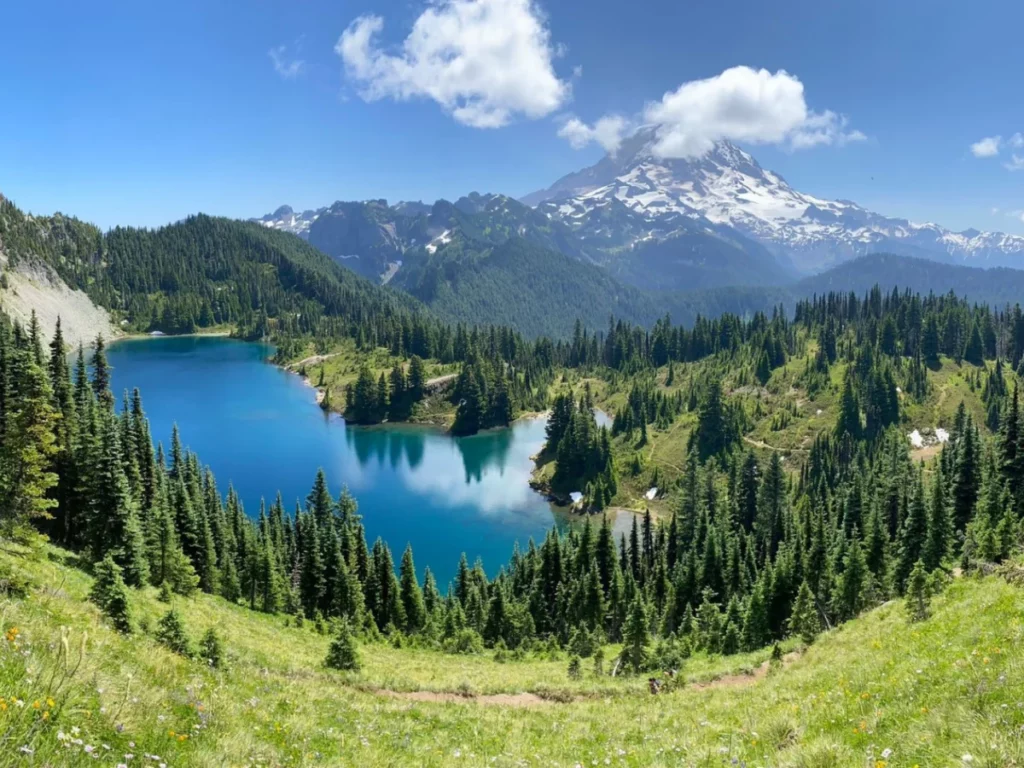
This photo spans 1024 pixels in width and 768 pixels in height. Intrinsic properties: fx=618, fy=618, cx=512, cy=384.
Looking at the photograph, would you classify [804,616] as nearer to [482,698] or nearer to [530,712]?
[482,698]

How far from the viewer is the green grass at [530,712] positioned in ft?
28.5

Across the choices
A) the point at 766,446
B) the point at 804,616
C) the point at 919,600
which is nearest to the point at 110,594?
the point at 919,600

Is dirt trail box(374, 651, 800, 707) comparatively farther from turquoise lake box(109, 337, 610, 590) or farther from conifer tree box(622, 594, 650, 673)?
turquoise lake box(109, 337, 610, 590)

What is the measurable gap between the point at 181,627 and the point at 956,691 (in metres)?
25.0

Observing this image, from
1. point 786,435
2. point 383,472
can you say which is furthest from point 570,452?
point 786,435

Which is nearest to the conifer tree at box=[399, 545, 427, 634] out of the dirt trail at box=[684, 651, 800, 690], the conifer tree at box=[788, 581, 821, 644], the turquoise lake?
the turquoise lake

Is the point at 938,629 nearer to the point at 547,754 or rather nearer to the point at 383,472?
the point at 547,754

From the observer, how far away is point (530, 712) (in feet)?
74.1

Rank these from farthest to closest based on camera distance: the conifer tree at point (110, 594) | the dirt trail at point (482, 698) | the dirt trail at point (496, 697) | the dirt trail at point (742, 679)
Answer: the dirt trail at point (742, 679) → the conifer tree at point (110, 594) → the dirt trail at point (482, 698) → the dirt trail at point (496, 697)

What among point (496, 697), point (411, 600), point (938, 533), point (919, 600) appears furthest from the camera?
point (411, 600)

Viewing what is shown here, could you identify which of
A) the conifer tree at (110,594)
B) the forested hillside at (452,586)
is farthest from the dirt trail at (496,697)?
the conifer tree at (110,594)

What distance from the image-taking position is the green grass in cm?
869

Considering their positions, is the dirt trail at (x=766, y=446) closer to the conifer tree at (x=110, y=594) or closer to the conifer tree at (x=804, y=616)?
the conifer tree at (x=804, y=616)

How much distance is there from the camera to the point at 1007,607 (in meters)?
19.3
